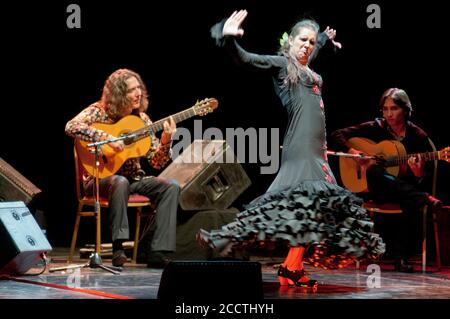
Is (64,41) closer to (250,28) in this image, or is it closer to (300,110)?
(250,28)

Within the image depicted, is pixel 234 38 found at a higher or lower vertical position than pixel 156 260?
higher

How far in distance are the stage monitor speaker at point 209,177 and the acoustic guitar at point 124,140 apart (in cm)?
41

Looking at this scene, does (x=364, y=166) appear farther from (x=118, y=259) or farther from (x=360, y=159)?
(x=118, y=259)

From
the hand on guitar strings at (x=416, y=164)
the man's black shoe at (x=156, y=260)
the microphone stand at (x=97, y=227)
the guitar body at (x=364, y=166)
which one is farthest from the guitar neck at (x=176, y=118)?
the hand on guitar strings at (x=416, y=164)

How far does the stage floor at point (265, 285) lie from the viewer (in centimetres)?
358

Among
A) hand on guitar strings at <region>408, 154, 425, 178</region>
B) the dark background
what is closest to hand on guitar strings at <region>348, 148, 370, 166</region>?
hand on guitar strings at <region>408, 154, 425, 178</region>

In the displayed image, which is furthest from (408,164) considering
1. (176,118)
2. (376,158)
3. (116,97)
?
(116,97)

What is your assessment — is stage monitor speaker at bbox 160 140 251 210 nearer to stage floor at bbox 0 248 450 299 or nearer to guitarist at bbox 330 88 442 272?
stage floor at bbox 0 248 450 299

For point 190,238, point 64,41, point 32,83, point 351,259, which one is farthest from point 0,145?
point 351,259

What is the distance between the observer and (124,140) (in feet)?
17.2

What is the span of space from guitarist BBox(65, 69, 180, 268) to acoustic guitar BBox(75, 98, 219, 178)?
6 cm

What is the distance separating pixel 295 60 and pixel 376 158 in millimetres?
1697

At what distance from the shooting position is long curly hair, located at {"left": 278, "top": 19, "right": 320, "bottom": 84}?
3.99 meters
